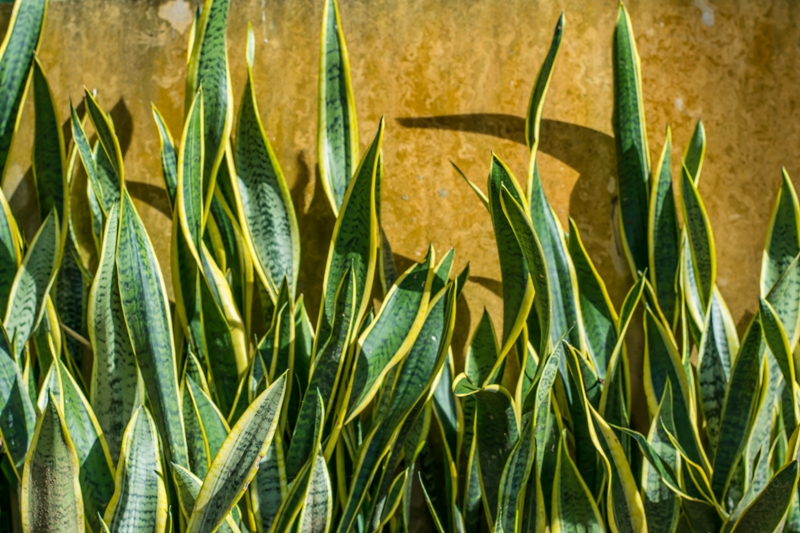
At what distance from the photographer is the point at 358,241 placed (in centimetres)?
86

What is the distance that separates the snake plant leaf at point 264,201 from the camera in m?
0.95

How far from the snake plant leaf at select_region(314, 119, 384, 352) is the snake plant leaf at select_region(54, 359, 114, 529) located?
28cm

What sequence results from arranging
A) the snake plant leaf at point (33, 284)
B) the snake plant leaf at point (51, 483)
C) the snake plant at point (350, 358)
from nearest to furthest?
the snake plant leaf at point (51, 483)
the snake plant at point (350, 358)
the snake plant leaf at point (33, 284)

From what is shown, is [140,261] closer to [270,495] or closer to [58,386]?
[58,386]

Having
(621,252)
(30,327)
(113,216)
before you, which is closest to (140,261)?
(113,216)

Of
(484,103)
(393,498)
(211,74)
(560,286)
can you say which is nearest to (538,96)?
(484,103)

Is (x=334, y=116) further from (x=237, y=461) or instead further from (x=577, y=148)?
(x=237, y=461)

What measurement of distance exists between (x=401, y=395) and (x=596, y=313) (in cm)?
32

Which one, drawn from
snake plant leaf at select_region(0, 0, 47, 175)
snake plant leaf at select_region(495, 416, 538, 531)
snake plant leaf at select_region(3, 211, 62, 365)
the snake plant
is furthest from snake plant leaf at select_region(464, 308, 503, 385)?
snake plant leaf at select_region(0, 0, 47, 175)

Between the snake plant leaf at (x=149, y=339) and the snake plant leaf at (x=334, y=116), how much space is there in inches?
11.5

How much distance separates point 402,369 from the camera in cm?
82

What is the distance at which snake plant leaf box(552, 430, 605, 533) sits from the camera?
0.81m

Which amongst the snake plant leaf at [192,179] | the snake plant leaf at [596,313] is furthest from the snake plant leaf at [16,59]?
the snake plant leaf at [596,313]

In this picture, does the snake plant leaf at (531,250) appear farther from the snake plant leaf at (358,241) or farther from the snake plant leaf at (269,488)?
the snake plant leaf at (269,488)
